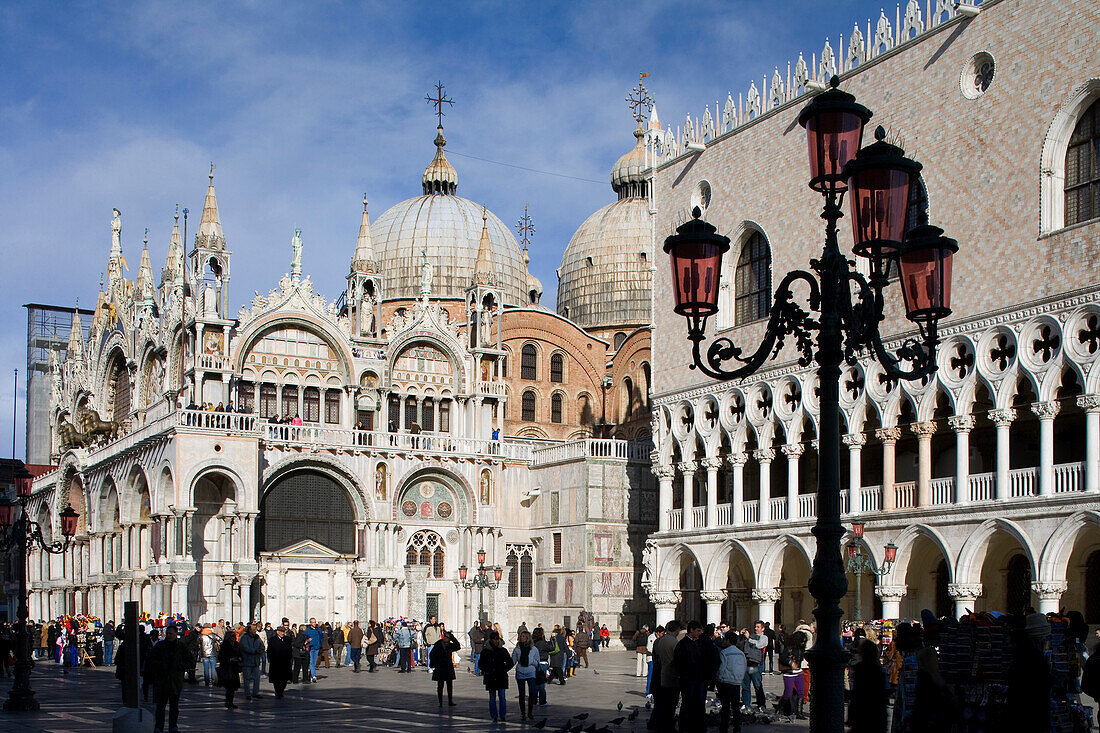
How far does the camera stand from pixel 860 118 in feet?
34.0

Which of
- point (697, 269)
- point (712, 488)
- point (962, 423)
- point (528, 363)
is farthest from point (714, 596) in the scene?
point (697, 269)

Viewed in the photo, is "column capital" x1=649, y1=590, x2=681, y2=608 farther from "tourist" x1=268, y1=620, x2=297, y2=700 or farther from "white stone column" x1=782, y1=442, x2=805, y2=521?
"tourist" x1=268, y1=620, x2=297, y2=700

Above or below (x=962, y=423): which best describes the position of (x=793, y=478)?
below

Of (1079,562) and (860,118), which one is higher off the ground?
(860,118)

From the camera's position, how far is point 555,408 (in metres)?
49.2

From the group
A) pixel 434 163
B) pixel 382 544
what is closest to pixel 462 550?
pixel 382 544

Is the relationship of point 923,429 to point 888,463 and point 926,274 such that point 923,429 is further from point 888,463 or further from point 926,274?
point 926,274

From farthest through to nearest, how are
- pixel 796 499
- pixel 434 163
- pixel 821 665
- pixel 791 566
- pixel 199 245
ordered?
pixel 434 163 → pixel 199 245 → pixel 791 566 → pixel 796 499 → pixel 821 665

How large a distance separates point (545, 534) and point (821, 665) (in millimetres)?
31891

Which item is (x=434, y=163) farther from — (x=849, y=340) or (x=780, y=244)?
(x=849, y=340)

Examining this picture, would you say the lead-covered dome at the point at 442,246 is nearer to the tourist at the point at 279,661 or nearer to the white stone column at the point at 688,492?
the white stone column at the point at 688,492

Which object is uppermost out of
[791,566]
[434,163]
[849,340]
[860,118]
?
[434,163]

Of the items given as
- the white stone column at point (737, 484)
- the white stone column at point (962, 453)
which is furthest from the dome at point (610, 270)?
the white stone column at point (962, 453)

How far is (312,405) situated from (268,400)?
1.35m
